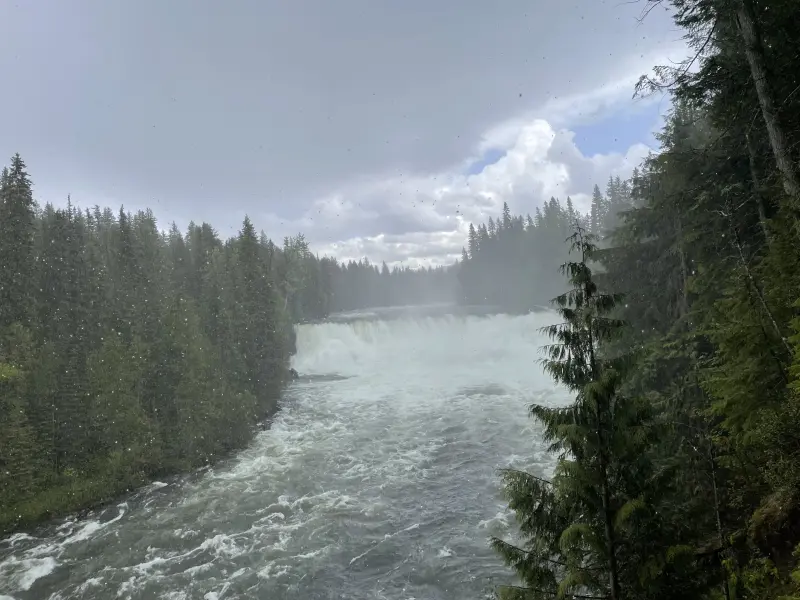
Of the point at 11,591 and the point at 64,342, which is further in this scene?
the point at 64,342

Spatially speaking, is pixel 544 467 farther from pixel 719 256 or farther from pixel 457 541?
pixel 719 256

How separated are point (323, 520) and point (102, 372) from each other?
17.6 metres

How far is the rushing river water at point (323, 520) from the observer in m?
16.1

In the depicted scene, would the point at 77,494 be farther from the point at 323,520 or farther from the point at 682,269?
the point at 682,269

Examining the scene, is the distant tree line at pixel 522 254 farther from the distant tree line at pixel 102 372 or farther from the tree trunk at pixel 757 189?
the tree trunk at pixel 757 189

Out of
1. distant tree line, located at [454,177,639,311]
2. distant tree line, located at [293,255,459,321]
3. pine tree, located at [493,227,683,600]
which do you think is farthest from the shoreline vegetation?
distant tree line, located at [454,177,639,311]

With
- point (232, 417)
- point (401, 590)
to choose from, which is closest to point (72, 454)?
point (232, 417)

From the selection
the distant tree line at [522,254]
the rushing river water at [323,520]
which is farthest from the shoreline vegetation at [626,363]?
the distant tree line at [522,254]

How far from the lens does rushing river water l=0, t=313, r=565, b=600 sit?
52.7 feet

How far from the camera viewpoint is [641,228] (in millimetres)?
19812

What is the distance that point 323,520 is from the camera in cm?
2031

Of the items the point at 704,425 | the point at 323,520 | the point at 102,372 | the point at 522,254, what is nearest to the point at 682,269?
the point at 704,425

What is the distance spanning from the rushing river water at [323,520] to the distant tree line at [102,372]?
2.35 m

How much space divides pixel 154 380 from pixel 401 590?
2448 cm
